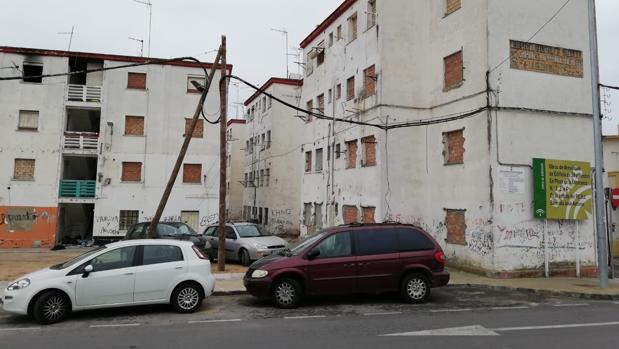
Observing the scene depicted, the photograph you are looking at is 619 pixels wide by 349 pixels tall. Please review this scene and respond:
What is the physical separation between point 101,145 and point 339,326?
78.5 feet

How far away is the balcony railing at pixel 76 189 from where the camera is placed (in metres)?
27.2

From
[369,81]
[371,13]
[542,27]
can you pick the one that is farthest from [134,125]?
[542,27]

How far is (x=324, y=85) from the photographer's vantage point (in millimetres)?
26094

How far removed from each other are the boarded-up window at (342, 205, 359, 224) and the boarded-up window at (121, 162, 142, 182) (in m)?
13.4

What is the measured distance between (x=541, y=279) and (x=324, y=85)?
15.6m

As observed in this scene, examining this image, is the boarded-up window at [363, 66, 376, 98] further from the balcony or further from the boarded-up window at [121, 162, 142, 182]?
the balcony

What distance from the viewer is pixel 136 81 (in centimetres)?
2850

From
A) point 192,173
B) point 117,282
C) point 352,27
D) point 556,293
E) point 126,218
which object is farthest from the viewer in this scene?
point 192,173

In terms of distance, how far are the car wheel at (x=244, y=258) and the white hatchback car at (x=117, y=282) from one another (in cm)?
664

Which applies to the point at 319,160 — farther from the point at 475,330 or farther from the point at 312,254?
the point at 475,330

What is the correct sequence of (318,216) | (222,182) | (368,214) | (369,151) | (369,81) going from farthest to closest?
(318,216) < (369,81) < (369,151) < (368,214) < (222,182)

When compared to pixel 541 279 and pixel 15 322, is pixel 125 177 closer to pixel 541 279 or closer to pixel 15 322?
pixel 15 322

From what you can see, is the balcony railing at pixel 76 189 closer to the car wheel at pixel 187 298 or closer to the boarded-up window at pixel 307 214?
the boarded-up window at pixel 307 214

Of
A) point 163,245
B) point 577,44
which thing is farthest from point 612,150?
point 163,245
